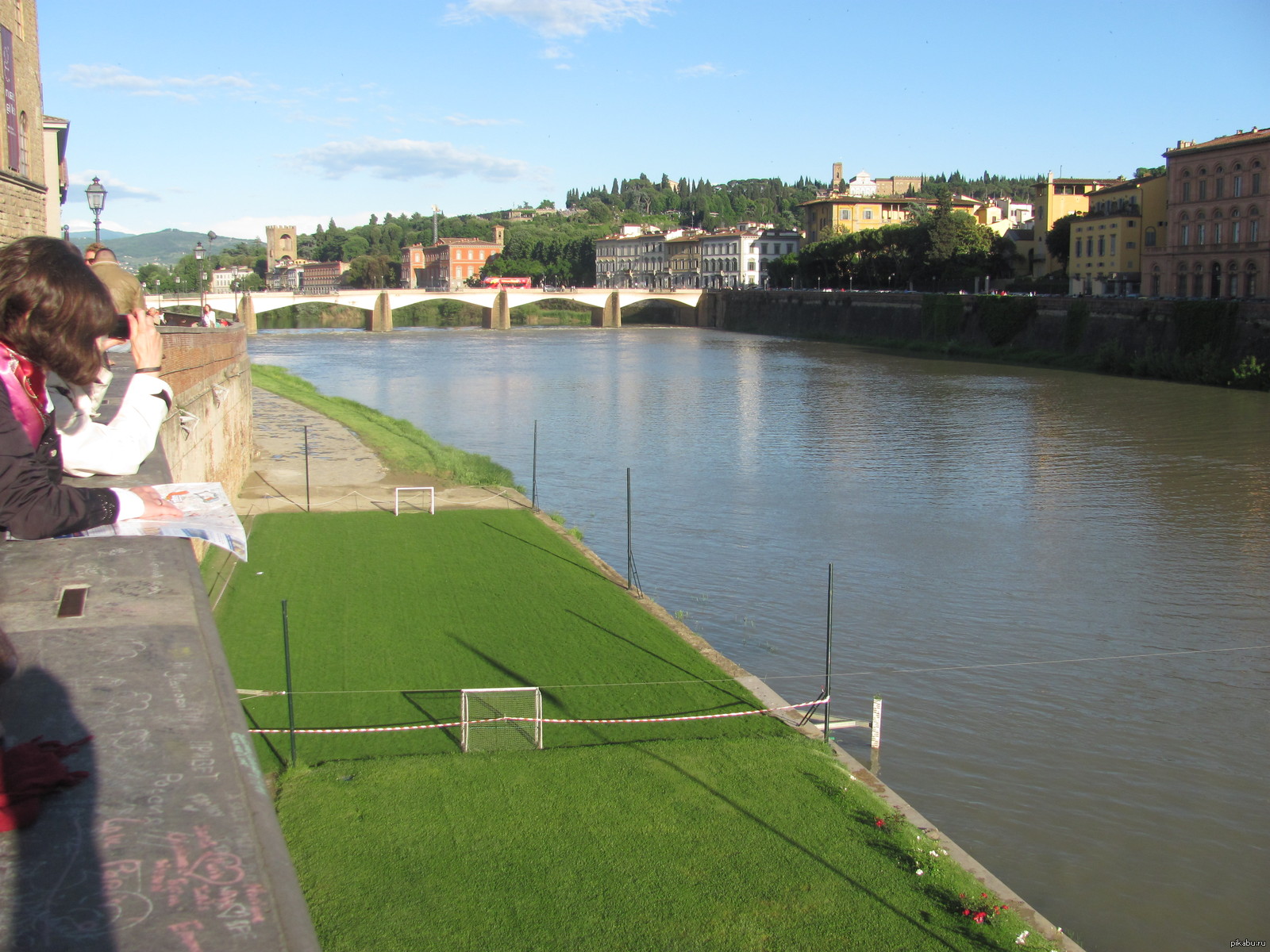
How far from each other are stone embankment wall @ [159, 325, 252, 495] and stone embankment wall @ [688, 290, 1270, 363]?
25.7 meters

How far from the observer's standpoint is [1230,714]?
8648 mm

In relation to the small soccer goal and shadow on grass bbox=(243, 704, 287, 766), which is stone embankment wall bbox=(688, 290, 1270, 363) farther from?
shadow on grass bbox=(243, 704, 287, 766)

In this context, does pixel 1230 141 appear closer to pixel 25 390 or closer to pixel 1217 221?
pixel 1217 221

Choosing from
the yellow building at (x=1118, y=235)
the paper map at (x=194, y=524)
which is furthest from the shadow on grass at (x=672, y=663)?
the yellow building at (x=1118, y=235)

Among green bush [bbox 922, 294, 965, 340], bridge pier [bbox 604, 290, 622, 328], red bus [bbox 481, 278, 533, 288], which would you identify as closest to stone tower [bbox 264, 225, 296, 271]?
red bus [bbox 481, 278, 533, 288]

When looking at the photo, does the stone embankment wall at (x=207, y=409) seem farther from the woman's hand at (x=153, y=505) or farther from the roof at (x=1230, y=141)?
the roof at (x=1230, y=141)

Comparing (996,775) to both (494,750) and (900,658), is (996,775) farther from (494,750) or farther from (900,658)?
(494,750)

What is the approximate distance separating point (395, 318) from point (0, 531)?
87.8m

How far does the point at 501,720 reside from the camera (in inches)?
285

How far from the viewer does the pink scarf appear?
2025 millimetres

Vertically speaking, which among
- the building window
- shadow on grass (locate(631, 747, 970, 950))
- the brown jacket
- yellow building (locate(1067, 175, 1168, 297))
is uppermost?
yellow building (locate(1067, 175, 1168, 297))

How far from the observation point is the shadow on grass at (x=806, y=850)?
5.14 metres

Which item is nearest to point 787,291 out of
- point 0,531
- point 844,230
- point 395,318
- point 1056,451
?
point 844,230

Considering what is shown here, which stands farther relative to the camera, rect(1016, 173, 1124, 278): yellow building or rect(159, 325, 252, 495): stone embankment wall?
rect(1016, 173, 1124, 278): yellow building
